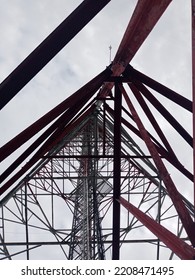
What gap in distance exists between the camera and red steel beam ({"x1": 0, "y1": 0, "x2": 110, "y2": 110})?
420 cm

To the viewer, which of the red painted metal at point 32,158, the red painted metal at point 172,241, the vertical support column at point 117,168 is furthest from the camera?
the vertical support column at point 117,168

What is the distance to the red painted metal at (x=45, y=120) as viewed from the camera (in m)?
6.00

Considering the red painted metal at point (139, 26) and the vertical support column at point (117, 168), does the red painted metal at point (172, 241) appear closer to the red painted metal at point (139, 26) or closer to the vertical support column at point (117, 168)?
the vertical support column at point (117, 168)

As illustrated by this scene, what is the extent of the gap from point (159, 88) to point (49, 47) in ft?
11.8

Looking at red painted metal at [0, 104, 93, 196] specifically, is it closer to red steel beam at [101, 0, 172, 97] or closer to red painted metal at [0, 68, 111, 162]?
red painted metal at [0, 68, 111, 162]

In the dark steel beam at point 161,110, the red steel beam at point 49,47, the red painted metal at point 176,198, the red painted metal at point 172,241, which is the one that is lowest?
the red painted metal at point 172,241

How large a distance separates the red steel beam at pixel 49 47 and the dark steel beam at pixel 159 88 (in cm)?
336

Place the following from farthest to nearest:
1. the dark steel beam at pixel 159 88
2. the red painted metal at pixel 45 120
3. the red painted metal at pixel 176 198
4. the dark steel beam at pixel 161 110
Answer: the dark steel beam at pixel 161 110 → the dark steel beam at pixel 159 88 → the red painted metal at pixel 45 120 → the red painted metal at pixel 176 198

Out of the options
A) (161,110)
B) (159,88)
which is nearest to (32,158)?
(161,110)

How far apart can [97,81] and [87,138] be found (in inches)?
351

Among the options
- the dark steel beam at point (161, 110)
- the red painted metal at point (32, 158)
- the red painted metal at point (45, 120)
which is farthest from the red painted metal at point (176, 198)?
the red painted metal at point (32, 158)

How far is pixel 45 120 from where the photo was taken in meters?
6.67
